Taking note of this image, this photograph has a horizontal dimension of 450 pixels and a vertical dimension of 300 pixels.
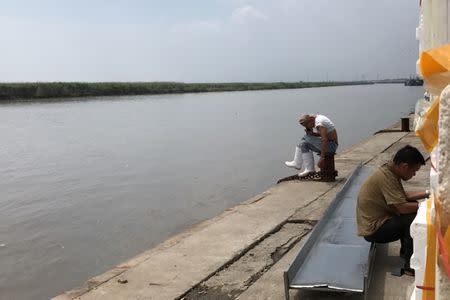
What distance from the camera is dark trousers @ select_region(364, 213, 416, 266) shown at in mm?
4250

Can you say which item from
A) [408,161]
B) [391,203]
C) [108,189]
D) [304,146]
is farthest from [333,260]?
[108,189]

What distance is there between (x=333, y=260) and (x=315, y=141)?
15.0 ft

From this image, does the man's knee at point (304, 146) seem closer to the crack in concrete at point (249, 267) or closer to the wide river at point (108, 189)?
the wide river at point (108, 189)

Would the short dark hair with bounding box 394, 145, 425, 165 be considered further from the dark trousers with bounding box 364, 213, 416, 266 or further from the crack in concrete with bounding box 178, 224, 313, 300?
the crack in concrete with bounding box 178, 224, 313, 300

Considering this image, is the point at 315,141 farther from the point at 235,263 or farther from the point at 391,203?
the point at 391,203

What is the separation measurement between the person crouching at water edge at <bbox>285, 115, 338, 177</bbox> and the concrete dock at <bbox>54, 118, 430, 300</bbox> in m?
0.94

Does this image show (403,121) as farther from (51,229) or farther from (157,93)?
(157,93)

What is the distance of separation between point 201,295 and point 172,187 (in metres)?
7.67

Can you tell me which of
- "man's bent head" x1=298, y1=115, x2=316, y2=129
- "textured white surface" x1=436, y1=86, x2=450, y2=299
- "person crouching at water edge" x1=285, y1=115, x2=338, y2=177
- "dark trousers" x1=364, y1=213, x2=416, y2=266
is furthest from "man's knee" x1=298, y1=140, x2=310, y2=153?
"textured white surface" x1=436, y1=86, x2=450, y2=299

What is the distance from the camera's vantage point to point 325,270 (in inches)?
171

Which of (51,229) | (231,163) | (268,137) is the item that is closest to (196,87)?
(268,137)

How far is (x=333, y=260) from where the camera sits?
4.53m

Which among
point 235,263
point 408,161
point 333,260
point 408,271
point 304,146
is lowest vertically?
point 235,263

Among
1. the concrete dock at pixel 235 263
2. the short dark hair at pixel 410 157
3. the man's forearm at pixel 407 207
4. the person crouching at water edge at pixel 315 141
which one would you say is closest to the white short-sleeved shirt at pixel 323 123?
the person crouching at water edge at pixel 315 141
